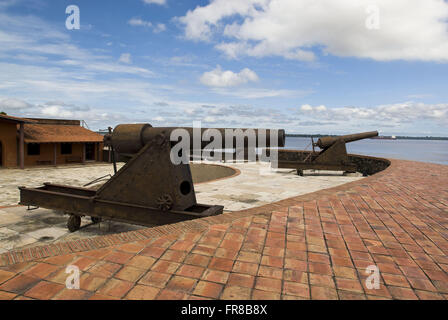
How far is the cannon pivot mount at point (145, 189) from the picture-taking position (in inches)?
168

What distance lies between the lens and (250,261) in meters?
2.49

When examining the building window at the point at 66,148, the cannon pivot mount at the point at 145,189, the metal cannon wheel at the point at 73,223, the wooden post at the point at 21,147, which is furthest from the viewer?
the building window at the point at 66,148

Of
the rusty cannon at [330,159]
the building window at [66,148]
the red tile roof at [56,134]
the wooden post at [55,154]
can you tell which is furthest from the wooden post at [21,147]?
the rusty cannon at [330,159]

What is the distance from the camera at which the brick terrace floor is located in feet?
6.75

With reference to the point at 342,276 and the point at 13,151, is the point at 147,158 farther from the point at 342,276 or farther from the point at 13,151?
the point at 13,151

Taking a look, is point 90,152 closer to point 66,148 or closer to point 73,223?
point 66,148

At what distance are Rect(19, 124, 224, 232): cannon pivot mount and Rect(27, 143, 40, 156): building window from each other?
16810mm

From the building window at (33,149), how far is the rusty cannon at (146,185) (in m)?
16.8
